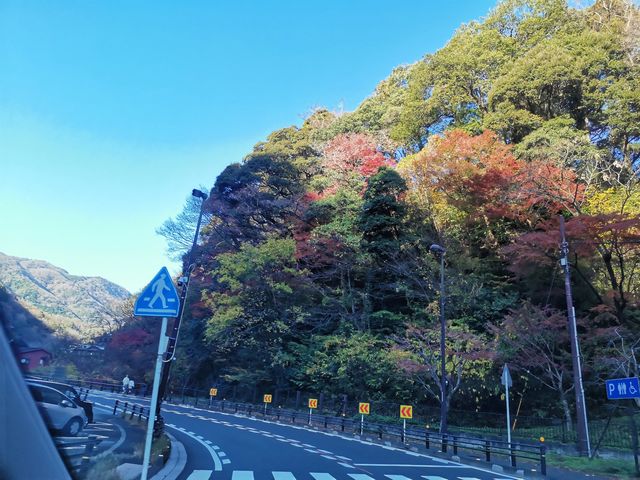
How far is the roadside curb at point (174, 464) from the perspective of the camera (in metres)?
8.79

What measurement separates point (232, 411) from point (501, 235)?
20.9 metres

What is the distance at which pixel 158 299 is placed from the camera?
648 centimetres

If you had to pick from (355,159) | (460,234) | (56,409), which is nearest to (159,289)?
(56,409)

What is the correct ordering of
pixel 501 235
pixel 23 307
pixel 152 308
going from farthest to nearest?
pixel 501 235, pixel 152 308, pixel 23 307

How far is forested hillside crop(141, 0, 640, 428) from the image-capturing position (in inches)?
800

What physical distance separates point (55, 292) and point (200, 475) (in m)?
6.45

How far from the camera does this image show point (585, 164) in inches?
876

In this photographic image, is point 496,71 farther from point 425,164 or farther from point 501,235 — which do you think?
point 501,235

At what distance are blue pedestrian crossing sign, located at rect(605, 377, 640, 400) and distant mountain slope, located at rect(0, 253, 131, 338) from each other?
11.6 meters

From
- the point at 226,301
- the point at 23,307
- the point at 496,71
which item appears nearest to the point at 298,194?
the point at 226,301

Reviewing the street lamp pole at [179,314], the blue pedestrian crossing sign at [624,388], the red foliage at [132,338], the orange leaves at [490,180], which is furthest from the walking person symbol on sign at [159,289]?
the red foliage at [132,338]

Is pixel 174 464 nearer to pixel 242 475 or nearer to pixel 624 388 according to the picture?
pixel 242 475

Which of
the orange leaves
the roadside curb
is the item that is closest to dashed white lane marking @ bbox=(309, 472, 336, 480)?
the roadside curb

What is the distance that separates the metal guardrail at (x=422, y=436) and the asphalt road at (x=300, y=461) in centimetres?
105
